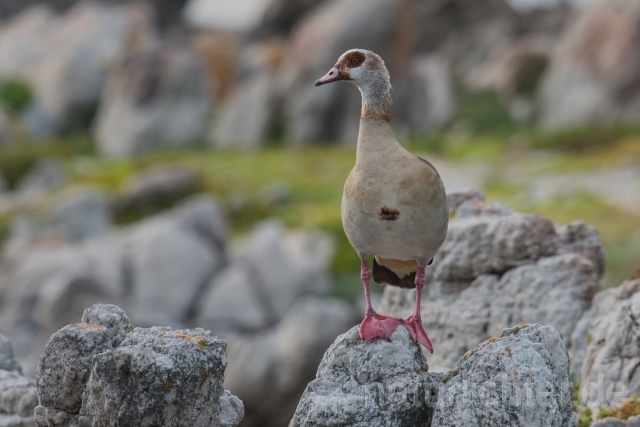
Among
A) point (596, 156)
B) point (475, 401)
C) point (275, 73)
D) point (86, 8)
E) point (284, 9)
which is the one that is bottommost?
point (475, 401)

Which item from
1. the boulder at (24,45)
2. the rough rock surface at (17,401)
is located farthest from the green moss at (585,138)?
the boulder at (24,45)

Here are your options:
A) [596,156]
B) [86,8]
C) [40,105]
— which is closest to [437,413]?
[596,156]

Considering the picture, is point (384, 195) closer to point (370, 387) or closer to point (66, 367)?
point (370, 387)

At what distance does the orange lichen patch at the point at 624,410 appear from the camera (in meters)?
8.81

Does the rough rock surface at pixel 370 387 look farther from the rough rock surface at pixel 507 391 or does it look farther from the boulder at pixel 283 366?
the boulder at pixel 283 366

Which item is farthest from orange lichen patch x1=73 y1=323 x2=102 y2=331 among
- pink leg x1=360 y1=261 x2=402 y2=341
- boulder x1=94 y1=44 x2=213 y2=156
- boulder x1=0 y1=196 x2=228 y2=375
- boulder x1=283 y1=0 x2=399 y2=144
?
boulder x1=94 y1=44 x2=213 y2=156

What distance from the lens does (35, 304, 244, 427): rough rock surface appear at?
7.07m

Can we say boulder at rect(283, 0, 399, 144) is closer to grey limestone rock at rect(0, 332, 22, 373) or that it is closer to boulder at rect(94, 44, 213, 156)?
boulder at rect(94, 44, 213, 156)

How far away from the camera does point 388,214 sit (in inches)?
322

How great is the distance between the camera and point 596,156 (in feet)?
95.9

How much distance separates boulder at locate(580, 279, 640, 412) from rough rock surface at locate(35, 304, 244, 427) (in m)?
4.00

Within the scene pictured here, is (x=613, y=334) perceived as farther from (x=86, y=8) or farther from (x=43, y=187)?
(x=86, y=8)

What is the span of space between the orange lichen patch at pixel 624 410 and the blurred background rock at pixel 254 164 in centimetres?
157

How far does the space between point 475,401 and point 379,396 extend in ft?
3.11
